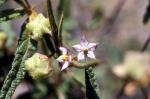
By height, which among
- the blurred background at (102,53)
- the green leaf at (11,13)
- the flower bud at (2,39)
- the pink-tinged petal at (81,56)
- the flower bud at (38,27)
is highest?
the green leaf at (11,13)

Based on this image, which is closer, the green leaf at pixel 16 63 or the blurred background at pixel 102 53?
the green leaf at pixel 16 63

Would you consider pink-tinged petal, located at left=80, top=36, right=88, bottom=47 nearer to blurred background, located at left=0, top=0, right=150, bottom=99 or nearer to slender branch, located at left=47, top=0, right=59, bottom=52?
slender branch, located at left=47, top=0, right=59, bottom=52

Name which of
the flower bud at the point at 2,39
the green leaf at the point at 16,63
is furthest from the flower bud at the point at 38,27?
the flower bud at the point at 2,39

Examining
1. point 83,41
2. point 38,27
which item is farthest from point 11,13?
point 83,41

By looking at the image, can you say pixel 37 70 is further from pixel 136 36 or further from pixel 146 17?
pixel 136 36

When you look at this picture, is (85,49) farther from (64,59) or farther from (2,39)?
(2,39)

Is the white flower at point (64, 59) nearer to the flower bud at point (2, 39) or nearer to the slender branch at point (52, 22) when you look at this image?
the slender branch at point (52, 22)
